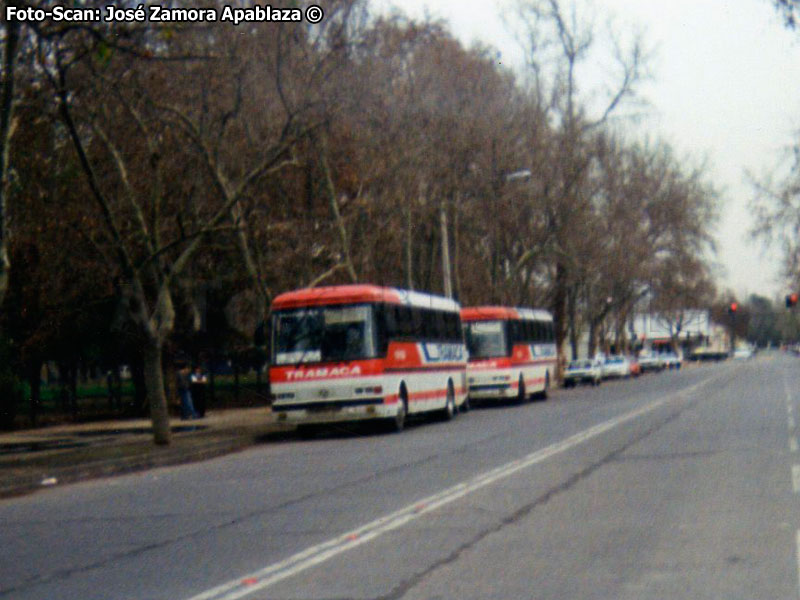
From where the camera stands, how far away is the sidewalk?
62.3 feet

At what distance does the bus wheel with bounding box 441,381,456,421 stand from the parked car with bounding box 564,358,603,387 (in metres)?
30.7

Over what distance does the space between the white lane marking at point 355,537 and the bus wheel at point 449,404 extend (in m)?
13.2

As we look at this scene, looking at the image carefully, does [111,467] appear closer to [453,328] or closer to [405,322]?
[405,322]

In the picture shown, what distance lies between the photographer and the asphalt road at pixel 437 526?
8.69 meters

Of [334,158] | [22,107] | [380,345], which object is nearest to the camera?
[22,107]

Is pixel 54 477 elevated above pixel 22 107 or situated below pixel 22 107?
below

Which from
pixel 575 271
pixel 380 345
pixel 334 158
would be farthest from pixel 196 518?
pixel 575 271

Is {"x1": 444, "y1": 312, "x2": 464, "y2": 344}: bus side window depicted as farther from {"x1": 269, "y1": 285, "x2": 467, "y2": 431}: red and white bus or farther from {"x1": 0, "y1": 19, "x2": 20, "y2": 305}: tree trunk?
{"x1": 0, "y1": 19, "x2": 20, "y2": 305}: tree trunk

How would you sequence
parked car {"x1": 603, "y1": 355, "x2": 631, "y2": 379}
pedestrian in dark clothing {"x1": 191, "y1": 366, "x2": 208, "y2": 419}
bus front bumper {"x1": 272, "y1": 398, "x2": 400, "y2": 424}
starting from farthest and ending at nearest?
1. parked car {"x1": 603, "y1": 355, "x2": 631, "y2": 379}
2. pedestrian in dark clothing {"x1": 191, "y1": 366, "x2": 208, "y2": 419}
3. bus front bumper {"x1": 272, "y1": 398, "x2": 400, "y2": 424}

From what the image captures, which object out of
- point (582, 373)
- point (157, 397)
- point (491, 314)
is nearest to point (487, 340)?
point (491, 314)

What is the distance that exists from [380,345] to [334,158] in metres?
11.2

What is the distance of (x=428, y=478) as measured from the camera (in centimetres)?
1644

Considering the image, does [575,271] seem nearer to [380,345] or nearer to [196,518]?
[380,345]

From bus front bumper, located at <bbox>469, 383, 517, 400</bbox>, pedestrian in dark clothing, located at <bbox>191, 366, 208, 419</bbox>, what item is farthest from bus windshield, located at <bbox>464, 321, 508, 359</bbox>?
pedestrian in dark clothing, located at <bbox>191, 366, 208, 419</bbox>
